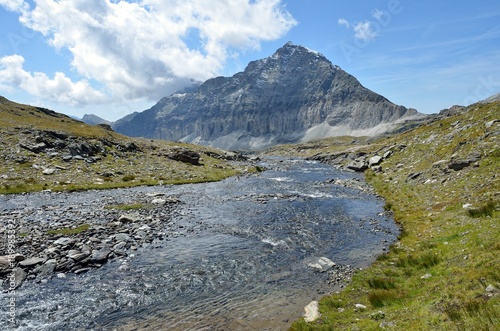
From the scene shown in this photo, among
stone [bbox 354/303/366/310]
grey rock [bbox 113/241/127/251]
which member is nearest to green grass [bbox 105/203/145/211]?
grey rock [bbox 113/241/127/251]

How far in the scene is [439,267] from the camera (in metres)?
16.9

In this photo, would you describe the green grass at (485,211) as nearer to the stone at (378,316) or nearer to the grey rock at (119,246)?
the stone at (378,316)

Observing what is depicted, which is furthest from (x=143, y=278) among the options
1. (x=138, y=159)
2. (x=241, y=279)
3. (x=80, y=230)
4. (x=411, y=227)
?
(x=138, y=159)

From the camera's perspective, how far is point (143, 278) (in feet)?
61.8

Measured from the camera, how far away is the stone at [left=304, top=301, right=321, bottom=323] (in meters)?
14.5

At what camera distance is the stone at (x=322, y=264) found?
808 inches

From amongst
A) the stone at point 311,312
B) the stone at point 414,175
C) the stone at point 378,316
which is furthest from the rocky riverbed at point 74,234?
the stone at point 414,175

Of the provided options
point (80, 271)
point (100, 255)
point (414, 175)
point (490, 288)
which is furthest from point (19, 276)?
point (414, 175)

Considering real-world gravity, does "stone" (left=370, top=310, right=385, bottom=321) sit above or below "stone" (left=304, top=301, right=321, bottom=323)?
above

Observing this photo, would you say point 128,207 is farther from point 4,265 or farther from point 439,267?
point 439,267

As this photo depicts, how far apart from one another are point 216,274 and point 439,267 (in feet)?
43.0

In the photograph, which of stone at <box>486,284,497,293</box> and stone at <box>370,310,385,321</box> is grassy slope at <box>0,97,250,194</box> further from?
stone at <box>486,284,497,293</box>

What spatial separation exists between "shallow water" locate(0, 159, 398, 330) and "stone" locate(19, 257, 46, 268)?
2089 mm

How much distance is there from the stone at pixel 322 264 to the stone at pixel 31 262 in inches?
694
